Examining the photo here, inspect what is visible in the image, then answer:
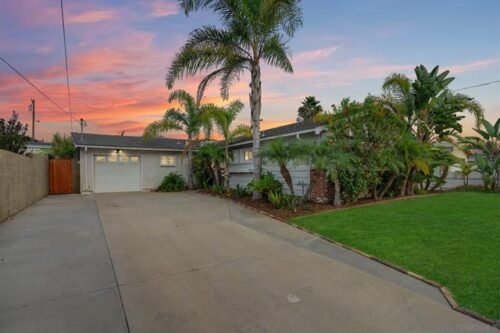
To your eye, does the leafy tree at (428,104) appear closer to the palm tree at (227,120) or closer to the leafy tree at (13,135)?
the palm tree at (227,120)

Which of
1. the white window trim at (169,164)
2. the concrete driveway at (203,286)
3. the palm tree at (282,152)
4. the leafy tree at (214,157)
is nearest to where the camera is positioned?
the concrete driveway at (203,286)

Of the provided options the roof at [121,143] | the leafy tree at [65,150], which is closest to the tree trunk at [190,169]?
the roof at [121,143]

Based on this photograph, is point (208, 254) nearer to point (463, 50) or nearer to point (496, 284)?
point (496, 284)

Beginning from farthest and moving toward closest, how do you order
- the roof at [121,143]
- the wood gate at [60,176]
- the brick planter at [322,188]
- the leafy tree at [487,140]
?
the wood gate at [60,176]
the roof at [121,143]
the leafy tree at [487,140]
the brick planter at [322,188]

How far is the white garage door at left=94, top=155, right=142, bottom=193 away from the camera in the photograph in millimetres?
16875

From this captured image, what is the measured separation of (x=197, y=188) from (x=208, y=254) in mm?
12763

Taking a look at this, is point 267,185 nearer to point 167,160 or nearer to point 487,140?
point 167,160

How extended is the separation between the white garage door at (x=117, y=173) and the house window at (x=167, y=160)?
1.37 m

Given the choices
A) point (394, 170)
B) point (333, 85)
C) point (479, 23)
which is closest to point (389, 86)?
point (333, 85)

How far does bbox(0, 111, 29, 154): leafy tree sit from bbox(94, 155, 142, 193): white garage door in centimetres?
361

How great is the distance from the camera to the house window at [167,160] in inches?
738

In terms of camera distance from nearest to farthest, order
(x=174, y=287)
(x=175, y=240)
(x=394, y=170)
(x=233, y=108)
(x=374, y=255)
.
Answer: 1. (x=174, y=287)
2. (x=374, y=255)
3. (x=175, y=240)
4. (x=394, y=170)
5. (x=233, y=108)

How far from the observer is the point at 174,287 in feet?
13.0

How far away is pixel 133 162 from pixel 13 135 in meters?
6.00
